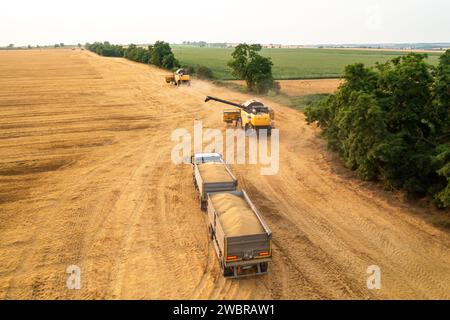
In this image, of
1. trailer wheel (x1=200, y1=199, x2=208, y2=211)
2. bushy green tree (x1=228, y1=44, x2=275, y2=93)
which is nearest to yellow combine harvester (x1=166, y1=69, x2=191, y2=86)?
bushy green tree (x1=228, y1=44, x2=275, y2=93)

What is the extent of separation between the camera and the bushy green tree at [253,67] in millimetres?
45531

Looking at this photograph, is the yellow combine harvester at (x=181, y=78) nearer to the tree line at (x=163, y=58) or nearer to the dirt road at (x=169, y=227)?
the tree line at (x=163, y=58)

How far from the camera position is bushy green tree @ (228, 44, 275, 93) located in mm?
45531

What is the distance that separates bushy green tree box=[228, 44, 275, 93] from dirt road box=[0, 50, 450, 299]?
20.0 meters

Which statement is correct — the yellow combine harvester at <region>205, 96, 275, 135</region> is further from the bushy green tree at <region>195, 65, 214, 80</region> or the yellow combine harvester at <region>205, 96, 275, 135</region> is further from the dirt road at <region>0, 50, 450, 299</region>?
the bushy green tree at <region>195, 65, 214, 80</region>

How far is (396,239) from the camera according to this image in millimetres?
13562

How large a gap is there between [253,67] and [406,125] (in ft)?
102

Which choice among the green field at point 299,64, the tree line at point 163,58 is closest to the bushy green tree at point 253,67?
the green field at point 299,64

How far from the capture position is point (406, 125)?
1680 cm

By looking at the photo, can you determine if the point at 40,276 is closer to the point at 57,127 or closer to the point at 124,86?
the point at 57,127

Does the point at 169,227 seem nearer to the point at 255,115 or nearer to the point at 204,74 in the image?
the point at 255,115

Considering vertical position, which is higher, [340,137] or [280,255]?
[340,137]
